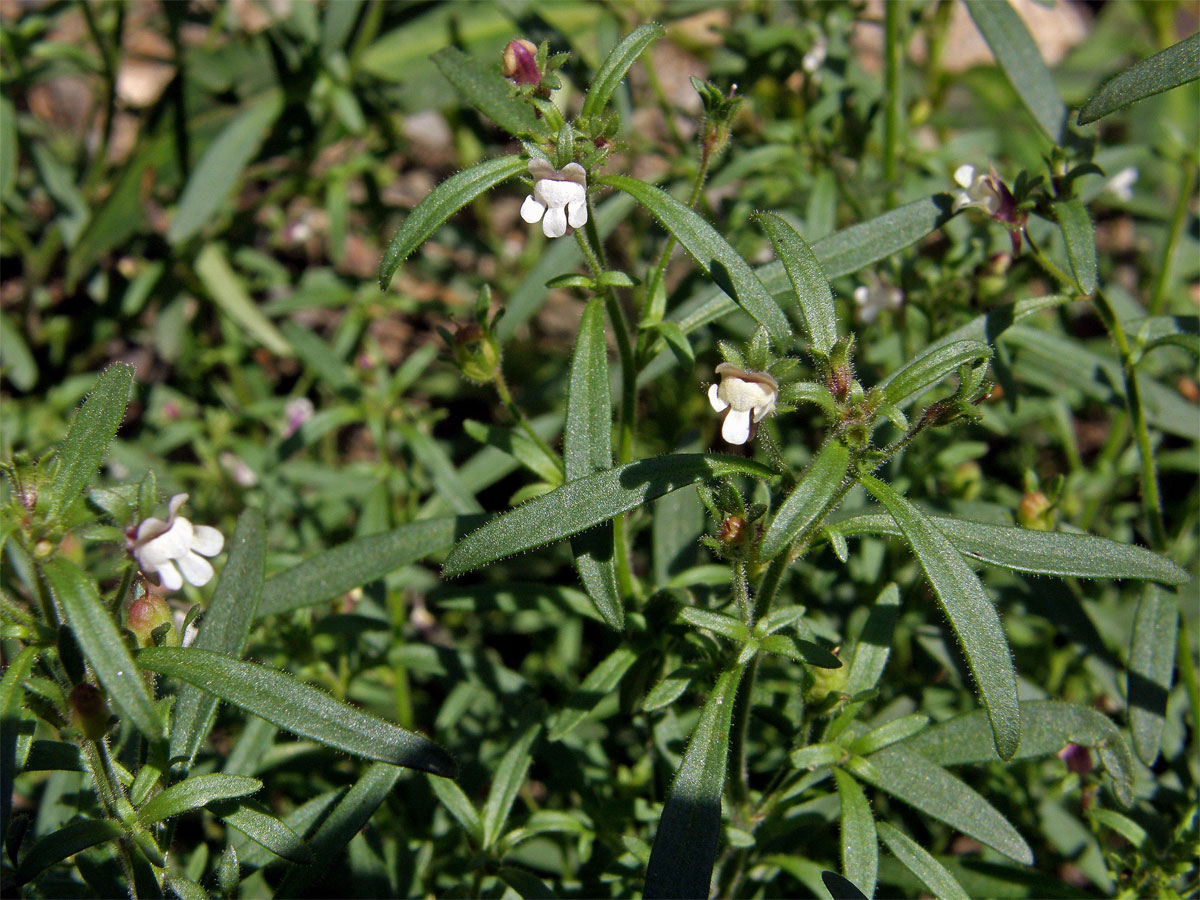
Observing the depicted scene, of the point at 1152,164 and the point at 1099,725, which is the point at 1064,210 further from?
the point at 1152,164

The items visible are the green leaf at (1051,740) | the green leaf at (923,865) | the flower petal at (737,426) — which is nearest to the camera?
the flower petal at (737,426)

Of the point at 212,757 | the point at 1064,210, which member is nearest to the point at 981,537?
the point at 1064,210

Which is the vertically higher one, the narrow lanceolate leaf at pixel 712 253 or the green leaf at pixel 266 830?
the narrow lanceolate leaf at pixel 712 253

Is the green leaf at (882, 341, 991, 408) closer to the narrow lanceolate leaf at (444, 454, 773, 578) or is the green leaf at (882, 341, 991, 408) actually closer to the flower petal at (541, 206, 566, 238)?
the narrow lanceolate leaf at (444, 454, 773, 578)

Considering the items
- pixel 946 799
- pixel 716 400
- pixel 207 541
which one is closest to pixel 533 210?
pixel 716 400

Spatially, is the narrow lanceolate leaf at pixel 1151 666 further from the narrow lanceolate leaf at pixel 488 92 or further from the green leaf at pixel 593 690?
the narrow lanceolate leaf at pixel 488 92

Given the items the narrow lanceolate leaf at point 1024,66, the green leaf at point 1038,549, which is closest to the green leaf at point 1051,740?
the green leaf at point 1038,549
